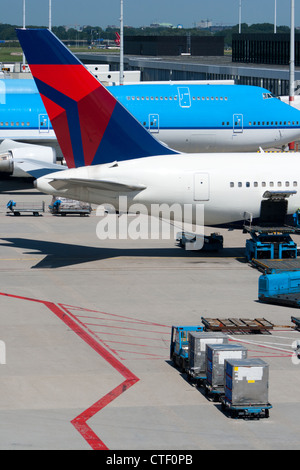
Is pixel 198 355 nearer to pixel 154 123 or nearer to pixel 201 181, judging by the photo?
pixel 201 181

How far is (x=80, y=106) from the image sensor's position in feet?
130

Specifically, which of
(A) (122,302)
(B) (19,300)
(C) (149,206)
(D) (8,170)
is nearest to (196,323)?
(A) (122,302)

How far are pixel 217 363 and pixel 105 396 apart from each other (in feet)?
10.4

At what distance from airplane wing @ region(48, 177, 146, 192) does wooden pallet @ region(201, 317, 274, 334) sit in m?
9.96

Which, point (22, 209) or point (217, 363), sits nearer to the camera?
point (217, 363)

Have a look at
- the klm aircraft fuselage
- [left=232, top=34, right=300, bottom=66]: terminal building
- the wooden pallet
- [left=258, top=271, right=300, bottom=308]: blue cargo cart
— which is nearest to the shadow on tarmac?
[left=258, top=271, right=300, bottom=308]: blue cargo cart

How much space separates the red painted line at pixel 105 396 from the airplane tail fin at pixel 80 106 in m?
9.61

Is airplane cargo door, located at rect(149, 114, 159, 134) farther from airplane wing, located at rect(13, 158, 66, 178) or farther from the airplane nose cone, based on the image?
the airplane nose cone

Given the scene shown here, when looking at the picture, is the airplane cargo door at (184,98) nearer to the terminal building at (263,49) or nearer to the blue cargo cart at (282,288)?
the blue cargo cart at (282,288)

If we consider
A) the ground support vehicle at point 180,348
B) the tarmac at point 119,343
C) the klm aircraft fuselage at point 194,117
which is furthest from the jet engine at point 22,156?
the ground support vehicle at point 180,348

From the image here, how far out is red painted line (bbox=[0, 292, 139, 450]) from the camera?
2080 centimetres

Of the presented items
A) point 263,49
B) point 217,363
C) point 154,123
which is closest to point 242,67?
point 263,49

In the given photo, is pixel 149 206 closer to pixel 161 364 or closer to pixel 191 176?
pixel 191 176

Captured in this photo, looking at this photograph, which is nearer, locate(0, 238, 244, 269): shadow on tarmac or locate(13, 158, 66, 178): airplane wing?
locate(0, 238, 244, 269): shadow on tarmac
